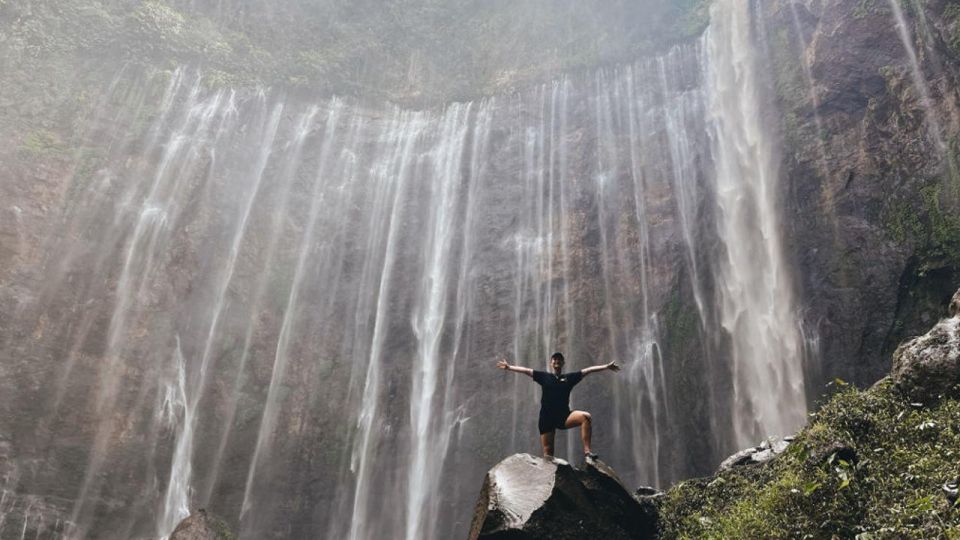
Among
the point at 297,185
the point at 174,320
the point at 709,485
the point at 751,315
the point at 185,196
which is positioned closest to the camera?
the point at 709,485

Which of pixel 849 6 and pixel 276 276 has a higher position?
pixel 849 6

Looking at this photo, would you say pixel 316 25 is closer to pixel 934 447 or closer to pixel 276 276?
pixel 276 276

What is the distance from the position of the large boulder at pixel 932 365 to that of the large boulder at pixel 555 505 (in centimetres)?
336

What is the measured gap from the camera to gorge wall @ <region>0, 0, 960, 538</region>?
17203 mm

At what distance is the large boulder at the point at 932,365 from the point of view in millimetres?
6785

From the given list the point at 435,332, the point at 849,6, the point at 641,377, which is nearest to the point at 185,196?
the point at 435,332

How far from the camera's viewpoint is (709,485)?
844cm

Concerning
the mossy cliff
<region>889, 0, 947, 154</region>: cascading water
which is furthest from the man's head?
<region>889, 0, 947, 154</region>: cascading water

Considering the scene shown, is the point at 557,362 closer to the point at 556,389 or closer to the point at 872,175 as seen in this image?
the point at 556,389

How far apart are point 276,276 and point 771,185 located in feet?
58.0

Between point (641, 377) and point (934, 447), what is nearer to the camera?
point (934, 447)

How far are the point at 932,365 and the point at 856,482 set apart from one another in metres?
1.87

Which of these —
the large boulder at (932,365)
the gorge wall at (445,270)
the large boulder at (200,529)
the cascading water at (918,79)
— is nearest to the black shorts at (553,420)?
the large boulder at (932,365)

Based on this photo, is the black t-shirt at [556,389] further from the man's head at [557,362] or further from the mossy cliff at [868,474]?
the mossy cliff at [868,474]
